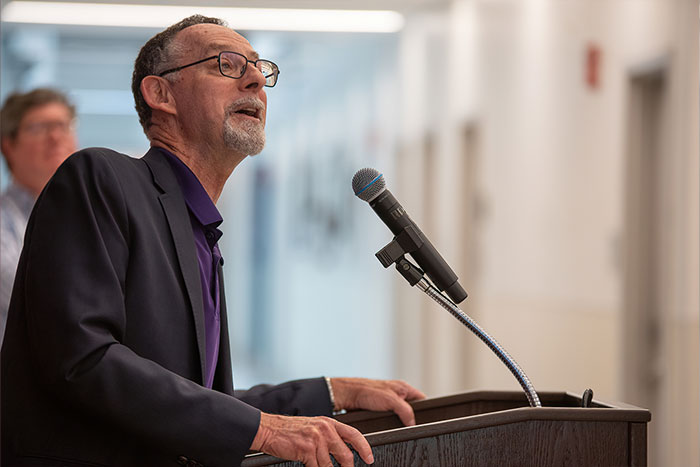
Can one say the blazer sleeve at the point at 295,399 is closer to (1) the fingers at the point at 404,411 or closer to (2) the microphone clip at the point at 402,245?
(1) the fingers at the point at 404,411

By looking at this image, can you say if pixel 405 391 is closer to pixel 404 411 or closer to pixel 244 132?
pixel 404 411

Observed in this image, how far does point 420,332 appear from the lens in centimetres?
880

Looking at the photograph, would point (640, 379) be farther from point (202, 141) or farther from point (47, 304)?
point (47, 304)

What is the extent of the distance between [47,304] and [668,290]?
324 centimetres

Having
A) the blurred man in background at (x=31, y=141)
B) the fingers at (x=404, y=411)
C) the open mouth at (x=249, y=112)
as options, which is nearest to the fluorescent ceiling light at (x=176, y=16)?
the blurred man in background at (x=31, y=141)

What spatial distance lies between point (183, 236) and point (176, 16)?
6761mm

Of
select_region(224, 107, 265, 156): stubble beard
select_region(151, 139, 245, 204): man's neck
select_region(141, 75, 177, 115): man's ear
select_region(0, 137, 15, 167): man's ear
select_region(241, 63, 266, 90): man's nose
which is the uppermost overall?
select_region(0, 137, 15, 167): man's ear

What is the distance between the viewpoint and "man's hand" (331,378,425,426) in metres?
1.91

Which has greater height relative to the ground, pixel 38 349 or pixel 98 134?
pixel 98 134

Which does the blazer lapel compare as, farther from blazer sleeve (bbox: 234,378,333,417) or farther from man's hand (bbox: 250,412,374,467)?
blazer sleeve (bbox: 234,378,333,417)

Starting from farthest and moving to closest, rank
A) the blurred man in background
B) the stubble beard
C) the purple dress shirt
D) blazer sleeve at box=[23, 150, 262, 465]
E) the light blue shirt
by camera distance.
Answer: the blurred man in background
the light blue shirt
the stubble beard
the purple dress shirt
blazer sleeve at box=[23, 150, 262, 465]

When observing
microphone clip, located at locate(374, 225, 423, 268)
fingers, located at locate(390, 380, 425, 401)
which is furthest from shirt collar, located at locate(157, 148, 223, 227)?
fingers, located at locate(390, 380, 425, 401)

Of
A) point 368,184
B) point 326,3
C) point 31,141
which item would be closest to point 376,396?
point 368,184

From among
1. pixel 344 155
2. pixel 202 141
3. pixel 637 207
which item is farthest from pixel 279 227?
pixel 202 141
